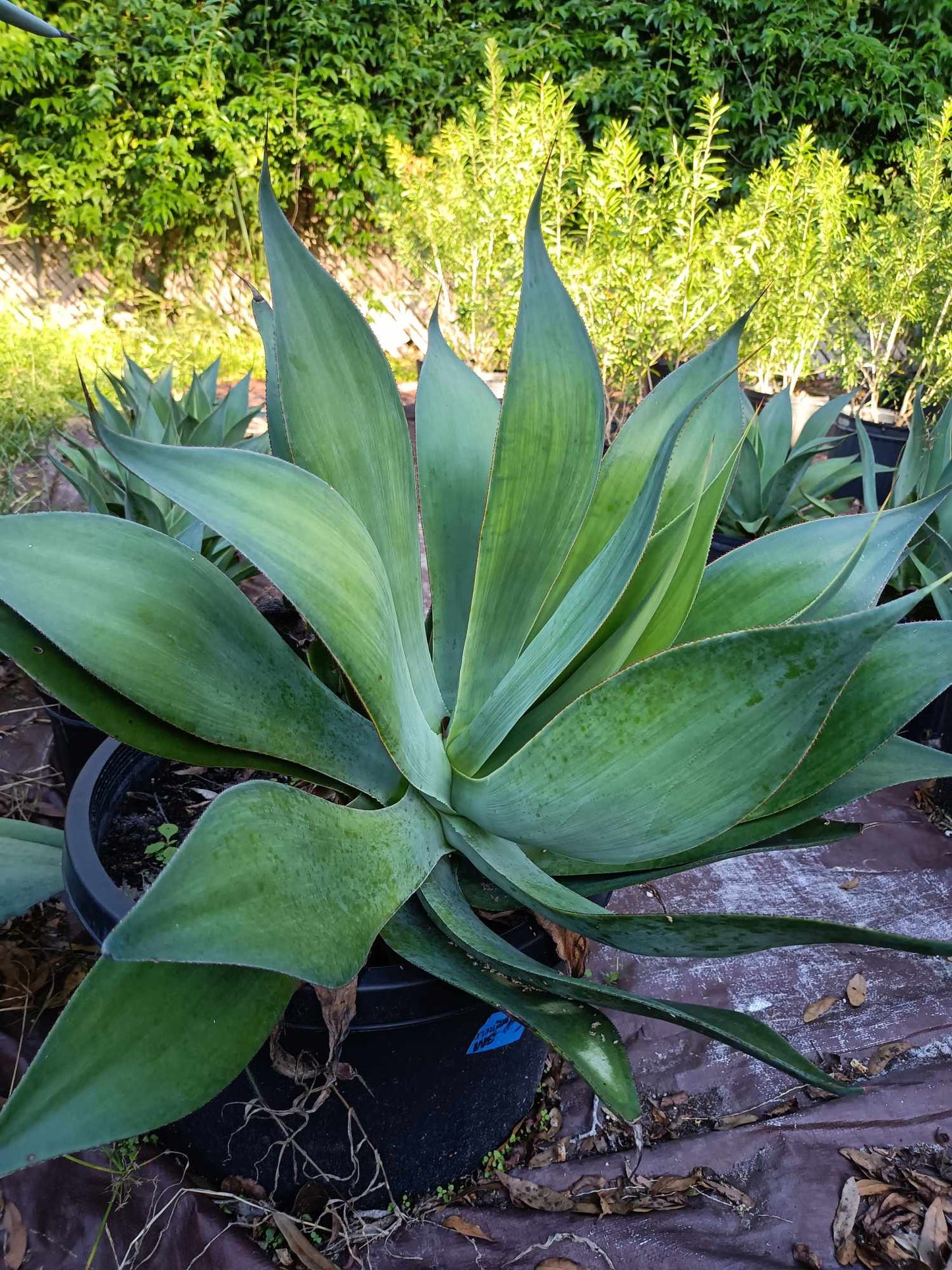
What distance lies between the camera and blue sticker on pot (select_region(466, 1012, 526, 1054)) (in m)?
0.96

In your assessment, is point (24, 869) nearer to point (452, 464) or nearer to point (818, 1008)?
point (452, 464)

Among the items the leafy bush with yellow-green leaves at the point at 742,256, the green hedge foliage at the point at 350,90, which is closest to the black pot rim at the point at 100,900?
the leafy bush with yellow-green leaves at the point at 742,256

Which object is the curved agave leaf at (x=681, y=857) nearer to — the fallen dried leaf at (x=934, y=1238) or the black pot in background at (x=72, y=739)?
the fallen dried leaf at (x=934, y=1238)

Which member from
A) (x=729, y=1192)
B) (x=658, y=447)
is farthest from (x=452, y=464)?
(x=729, y=1192)

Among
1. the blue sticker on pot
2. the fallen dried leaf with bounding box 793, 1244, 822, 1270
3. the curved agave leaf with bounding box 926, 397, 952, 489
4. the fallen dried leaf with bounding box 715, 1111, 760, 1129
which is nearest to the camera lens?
the blue sticker on pot

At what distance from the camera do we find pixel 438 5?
632 centimetres

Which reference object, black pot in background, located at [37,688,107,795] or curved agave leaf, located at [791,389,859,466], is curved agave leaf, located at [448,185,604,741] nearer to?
black pot in background, located at [37,688,107,795]

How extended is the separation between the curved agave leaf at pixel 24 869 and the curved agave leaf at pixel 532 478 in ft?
1.49

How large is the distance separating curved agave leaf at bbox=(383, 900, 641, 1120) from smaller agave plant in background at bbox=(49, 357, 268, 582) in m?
0.77

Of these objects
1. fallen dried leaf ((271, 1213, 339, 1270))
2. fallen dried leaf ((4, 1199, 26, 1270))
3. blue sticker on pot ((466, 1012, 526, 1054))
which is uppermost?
blue sticker on pot ((466, 1012, 526, 1054))

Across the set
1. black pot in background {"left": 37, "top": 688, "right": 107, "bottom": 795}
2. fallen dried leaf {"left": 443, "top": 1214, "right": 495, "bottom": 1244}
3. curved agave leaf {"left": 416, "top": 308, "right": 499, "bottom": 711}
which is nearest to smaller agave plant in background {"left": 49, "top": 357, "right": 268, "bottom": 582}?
black pot in background {"left": 37, "top": 688, "right": 107, "bottom": 795}

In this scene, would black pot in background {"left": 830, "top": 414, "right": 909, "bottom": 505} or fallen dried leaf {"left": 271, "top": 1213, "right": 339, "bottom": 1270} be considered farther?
black pot in background {"left": 830, "top": 414, "right": 909, "bottom": 505}

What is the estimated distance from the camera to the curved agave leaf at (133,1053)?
589 millimetres

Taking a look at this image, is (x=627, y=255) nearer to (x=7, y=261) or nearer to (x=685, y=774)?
(x=685, y=774)
